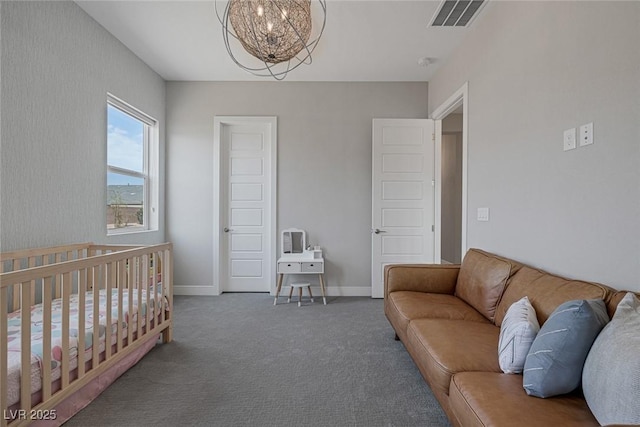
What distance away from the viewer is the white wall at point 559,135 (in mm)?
1359

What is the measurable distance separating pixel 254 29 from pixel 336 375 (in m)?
2.25

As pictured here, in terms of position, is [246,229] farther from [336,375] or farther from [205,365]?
[336,375]

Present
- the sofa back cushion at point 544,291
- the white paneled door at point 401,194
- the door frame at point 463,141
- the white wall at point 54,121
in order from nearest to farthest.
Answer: the sofa back cushion at point 544,291, the white wall at point 54,121, the door frame at point 463,141, the white paneled door at point 401,194

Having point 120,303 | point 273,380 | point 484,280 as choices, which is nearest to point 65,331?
point 120,303

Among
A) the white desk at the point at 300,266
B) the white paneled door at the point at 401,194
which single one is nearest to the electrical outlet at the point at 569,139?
the white paneled door at the point at 401,194

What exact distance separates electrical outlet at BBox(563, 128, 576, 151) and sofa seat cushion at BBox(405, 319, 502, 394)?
1078 mm

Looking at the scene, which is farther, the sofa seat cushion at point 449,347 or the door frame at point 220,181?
the door frame at point 220,181

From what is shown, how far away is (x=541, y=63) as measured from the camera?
1.88 meters

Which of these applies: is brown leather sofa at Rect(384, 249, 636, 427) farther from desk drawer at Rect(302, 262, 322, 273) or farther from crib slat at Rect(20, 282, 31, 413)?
crib slat at Rect(20, 282, 31, 413)

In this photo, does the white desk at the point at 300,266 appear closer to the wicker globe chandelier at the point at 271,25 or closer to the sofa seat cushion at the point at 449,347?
the sofa seat cushion at the point at 449,347

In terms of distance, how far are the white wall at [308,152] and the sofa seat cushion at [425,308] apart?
1.54 meters

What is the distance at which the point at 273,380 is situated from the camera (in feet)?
6.33

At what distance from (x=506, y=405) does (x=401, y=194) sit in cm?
282

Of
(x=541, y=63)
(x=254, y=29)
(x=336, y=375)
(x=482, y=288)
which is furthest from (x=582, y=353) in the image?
(x=254, y=29)
